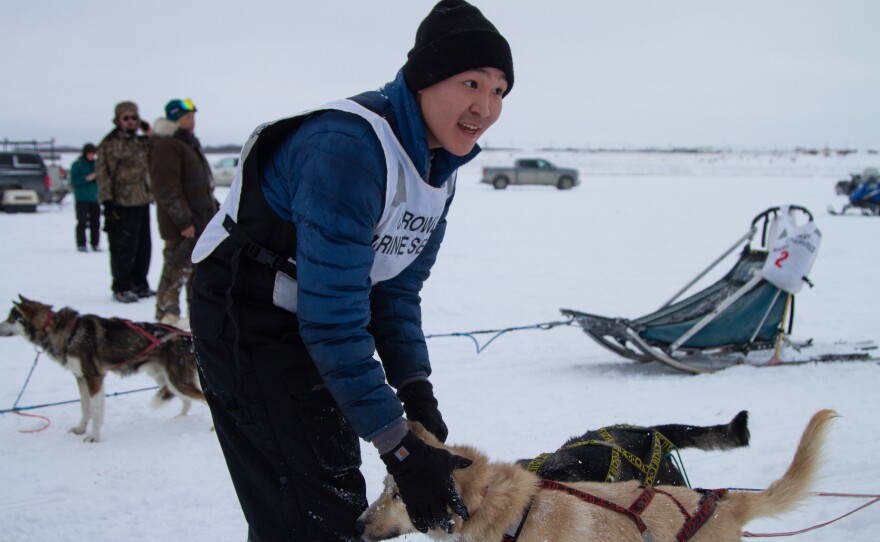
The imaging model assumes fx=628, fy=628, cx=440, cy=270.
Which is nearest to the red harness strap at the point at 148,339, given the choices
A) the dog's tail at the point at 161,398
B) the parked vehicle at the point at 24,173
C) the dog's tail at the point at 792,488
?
the dog's tail at the point at 161,398

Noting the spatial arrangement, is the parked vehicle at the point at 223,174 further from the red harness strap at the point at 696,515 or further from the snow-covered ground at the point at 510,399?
the red harness strap at the point at 696,515

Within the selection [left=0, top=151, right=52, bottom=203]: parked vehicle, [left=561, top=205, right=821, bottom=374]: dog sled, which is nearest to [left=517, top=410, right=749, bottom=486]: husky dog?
[left=561, top=205, right=821, bottom=374]: dog sled

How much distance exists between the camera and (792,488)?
1.95 meters

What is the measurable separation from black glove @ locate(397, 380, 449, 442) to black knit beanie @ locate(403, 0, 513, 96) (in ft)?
2.80

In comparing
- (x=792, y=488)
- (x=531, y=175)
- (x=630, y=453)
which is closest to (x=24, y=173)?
(x=630, y=453)

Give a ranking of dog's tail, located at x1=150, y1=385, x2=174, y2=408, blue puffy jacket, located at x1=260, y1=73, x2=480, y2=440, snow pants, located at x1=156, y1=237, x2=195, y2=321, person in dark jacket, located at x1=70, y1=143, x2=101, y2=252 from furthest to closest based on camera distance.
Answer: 1. person in dark jacket, located at x1=70, y1=143, x2=101, y2=252
2. snow pants, located at x1=156, y1=237, x2=195, y2=321
3. dog's tail, located at x1=150, y1=385, x2=174, y2=408
4. blue puffy jacket, located at x1=260, y1=73, x2=480, y2=440

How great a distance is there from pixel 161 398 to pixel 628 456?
3.09 meters

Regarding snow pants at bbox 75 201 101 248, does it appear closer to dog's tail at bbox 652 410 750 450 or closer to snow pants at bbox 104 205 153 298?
snow pants at bbox 104 205 153 298

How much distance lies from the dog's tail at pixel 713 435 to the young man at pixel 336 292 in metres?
1.30

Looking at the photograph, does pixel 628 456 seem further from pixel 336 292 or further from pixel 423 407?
pixel 336 292

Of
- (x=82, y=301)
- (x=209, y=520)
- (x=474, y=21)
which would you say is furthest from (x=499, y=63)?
(x=82, y=301)

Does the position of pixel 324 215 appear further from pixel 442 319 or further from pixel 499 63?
pixel 442 319

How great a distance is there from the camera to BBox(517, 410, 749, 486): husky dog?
7.40ft

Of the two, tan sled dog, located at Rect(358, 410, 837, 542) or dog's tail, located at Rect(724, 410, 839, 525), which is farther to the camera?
dog's tail, located at Rect(724, 410, 839, 525)
